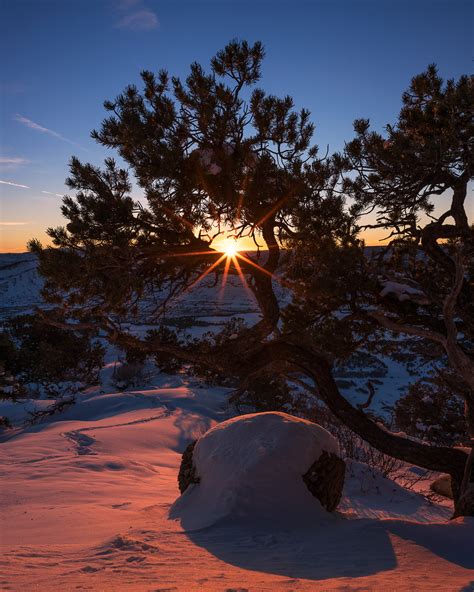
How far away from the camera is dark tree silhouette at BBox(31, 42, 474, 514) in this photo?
5.13 meters

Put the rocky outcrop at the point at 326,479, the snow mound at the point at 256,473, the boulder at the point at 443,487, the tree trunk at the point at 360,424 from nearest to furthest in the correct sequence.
Answer: the snow mound at the point at 256,473
the rocky outcrop at the point at 326,479
the tree trunk at the point at 360,424
the boulder at the point at 443,487

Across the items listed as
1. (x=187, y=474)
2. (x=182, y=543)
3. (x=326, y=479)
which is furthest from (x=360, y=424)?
(x=182, y=543)

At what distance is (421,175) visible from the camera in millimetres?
5781

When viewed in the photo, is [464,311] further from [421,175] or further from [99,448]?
[99,448]

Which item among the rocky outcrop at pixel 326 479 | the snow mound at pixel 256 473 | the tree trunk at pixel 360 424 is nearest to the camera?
the snow mound at pixel 256 473

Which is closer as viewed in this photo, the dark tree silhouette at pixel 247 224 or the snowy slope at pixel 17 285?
the dark tree silhouette at pixel 247 224

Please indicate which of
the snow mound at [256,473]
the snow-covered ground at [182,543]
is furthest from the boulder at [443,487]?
the snow mound at [256,473]

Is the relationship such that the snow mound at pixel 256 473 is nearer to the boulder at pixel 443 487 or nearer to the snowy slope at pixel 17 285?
the boulder at pixel 443 487

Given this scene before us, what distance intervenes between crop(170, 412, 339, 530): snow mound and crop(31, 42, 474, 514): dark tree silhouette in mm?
890

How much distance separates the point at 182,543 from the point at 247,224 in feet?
12.4

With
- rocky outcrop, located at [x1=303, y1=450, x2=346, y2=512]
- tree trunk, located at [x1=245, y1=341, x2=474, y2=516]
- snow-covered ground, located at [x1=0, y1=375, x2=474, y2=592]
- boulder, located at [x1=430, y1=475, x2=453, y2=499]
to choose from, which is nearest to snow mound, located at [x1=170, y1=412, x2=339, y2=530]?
rocky outcrop, located at [x1=303, y1=450, x2=346, y2=512]

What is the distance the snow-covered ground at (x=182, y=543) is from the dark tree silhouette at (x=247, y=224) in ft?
5.89

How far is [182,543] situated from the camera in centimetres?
389

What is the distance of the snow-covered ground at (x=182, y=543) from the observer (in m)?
3.01
